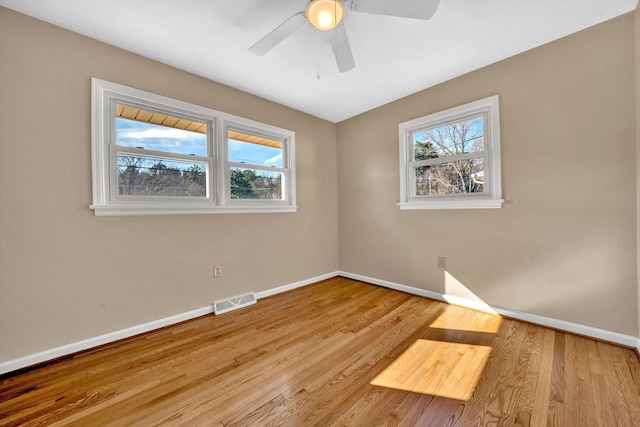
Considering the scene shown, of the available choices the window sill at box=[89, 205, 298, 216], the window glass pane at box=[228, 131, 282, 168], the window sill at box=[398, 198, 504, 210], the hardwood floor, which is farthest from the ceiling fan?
the hardwood floor

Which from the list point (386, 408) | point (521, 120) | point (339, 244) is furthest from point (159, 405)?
point (521, 120)

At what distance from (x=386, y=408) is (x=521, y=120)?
265 cm

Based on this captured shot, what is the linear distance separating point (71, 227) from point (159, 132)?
3.55 ft

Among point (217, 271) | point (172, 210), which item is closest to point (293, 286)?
point (217, 271)

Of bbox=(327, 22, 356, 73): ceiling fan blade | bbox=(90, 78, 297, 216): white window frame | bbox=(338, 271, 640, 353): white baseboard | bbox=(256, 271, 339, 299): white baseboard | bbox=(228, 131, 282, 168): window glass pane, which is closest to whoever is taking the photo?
bbox=(327, 22, 356, 73): ceiling fan blade

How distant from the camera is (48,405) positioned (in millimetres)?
1407

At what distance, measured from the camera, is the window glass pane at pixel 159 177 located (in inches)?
86.7

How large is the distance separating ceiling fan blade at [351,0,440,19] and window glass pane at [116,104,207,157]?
76.1 inches

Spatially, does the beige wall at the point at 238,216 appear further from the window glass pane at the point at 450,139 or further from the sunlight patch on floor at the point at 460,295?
the window glass pane at the point at 450,139

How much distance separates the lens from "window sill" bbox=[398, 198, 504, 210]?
246cm

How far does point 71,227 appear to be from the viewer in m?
1.92

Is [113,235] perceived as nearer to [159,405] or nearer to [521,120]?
[159,405]

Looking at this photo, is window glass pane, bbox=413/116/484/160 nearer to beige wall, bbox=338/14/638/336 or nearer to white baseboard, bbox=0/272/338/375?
beige wall, bbox=338/14/638/336

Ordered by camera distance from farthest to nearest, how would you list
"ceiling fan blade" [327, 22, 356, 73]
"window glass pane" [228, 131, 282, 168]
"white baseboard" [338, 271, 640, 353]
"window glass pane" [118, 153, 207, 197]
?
"window glass pane" [228, 131, 282, 168], "window glass pane" [118, 153, 207, 197], "white baseboard" [338, 271, 640, 353], "ceiling fan blade" [327, 22, 356, 73]
